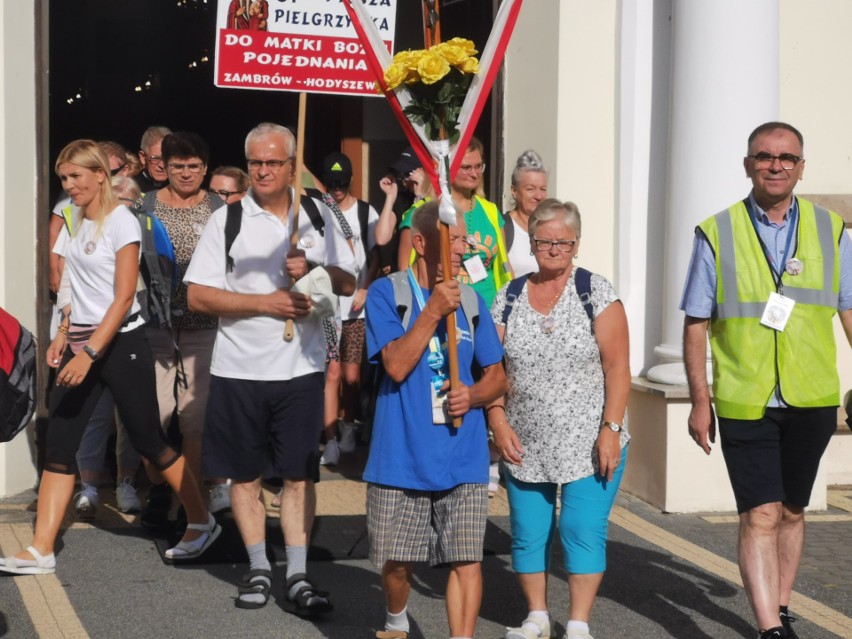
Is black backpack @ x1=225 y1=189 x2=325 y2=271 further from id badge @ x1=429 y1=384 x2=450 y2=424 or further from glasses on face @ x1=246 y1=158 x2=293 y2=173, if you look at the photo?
id badge @ x1=429 y1=384 x2=450 y2=424

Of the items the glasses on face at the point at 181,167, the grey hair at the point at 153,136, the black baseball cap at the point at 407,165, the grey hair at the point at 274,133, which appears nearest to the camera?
the grey hair at the point at 274,133

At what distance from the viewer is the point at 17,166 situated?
25.8 ft

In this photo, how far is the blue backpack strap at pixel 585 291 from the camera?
534cm

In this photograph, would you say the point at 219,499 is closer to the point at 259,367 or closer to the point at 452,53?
the point at 259,367

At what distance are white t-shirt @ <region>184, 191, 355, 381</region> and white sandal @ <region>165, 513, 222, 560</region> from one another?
986 millimetres

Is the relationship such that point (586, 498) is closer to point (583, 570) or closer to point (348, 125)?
point (583, 570)

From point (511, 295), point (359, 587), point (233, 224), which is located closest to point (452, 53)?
point (511, 295)

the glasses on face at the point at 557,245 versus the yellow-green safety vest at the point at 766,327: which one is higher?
the glasses on face at the point at 557,245

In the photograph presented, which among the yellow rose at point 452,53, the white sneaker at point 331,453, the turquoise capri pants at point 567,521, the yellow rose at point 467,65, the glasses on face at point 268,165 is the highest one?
the yellow rose at point 452,53

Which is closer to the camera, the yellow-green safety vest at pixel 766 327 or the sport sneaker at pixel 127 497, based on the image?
the yellow-green safety vest at pixel 766 327

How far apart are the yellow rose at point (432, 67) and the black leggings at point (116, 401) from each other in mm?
2308

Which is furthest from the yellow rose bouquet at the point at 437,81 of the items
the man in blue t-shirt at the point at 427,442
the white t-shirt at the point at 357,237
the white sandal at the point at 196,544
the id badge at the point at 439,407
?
the white t-shirt at the point at 357,237

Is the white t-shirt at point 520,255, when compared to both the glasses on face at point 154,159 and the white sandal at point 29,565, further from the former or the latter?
the white sandal at point 29,565

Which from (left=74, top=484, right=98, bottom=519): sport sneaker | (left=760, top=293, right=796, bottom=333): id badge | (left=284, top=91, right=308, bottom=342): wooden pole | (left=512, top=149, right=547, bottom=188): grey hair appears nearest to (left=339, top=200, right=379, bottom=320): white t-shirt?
(left=512, top=149, right=547, bottom=188): grey hair
